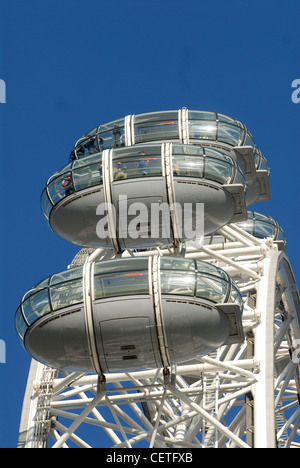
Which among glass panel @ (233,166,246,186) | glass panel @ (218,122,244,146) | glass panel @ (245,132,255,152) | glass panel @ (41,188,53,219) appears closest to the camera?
glass panel @ (41,188,53,219)

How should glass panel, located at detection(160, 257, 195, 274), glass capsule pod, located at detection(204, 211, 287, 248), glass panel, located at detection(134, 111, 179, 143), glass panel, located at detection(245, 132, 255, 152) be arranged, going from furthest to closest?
glass capsule pod, located at detection(204, 211, 287, 248) < glass panel, located at detection(245, 132, 255, 152) < glass panel, located at detection(134, 111, 179, 143) < glass panel, located at detection(160, 257, 195, 274)

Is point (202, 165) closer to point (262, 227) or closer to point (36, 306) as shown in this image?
point (36, 306)

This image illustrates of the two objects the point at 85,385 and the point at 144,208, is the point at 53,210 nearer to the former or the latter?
the point at 144,208

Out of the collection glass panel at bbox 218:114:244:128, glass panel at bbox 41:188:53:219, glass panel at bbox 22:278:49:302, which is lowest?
glass panel at bbox 22:278:49:302

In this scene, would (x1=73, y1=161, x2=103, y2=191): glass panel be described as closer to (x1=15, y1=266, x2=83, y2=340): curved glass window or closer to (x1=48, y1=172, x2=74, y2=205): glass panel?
(x1=48, y1=172, x2=74, y2=205): glass panel

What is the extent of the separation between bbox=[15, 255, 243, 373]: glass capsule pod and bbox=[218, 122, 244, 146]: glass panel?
11.4 metres

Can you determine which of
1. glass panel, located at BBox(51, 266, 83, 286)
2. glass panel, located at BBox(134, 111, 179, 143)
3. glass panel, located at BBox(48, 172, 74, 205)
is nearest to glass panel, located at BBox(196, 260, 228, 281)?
glass panel, located at BBox(51, 266, 83, 286)

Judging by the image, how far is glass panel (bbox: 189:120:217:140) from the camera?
4356cm

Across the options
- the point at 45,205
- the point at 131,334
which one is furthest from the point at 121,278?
the point at 45,205

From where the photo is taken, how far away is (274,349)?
128 ft

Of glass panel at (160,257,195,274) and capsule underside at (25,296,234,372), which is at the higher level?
glass panel at (160,257,195,274)

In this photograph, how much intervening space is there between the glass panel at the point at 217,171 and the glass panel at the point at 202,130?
524 centimetres
